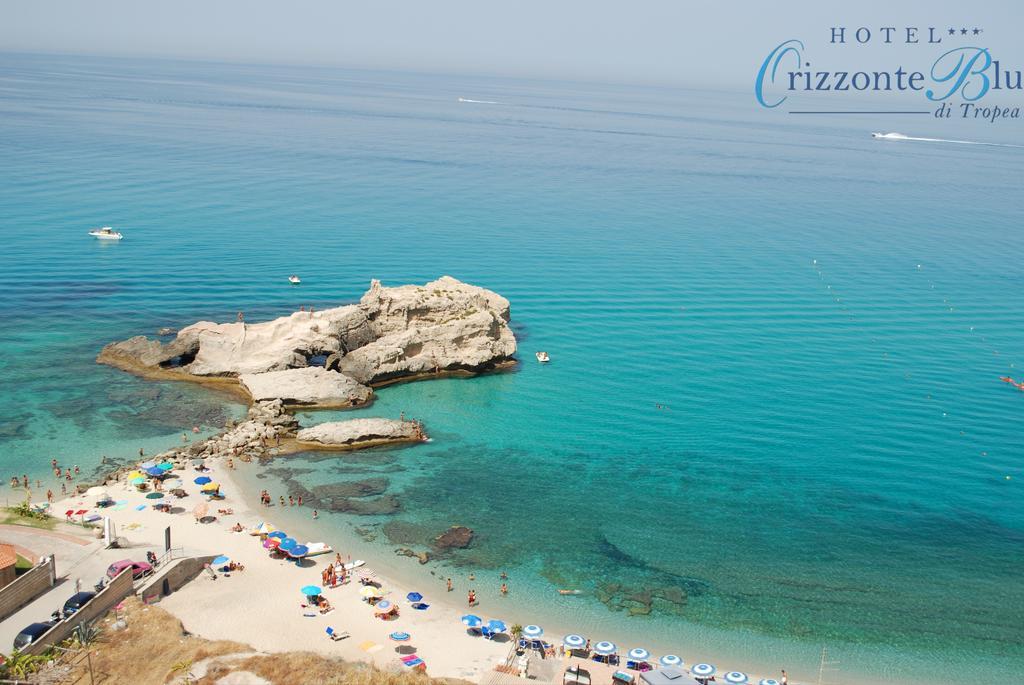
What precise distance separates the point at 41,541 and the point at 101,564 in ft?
12.6

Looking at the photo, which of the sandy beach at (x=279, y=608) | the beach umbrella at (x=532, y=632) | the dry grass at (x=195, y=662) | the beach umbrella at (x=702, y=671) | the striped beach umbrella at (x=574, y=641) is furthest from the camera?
Answer: the beach umbrella at (x=532, y=632)

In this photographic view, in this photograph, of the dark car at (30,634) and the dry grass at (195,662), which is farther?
the dark car at (30,634)

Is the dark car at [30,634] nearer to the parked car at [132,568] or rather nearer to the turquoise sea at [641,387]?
the parked car at [132,568]

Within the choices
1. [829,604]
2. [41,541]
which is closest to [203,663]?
[41,541]

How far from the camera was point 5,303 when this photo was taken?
7262 cm

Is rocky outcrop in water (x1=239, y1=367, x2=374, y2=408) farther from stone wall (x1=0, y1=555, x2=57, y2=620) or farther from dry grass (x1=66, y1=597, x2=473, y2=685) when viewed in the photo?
dry grass (x1=66, y1=597, x2=473, y2=685)

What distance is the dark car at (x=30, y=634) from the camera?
3108cm

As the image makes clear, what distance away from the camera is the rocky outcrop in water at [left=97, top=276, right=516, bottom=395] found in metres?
61.6

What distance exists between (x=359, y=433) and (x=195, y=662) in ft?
73.9

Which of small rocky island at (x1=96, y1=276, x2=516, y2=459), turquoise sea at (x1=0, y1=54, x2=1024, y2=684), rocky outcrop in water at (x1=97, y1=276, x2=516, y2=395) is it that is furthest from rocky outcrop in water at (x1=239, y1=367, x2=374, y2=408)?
turquoise sea at (x1=0, y1=54, x2=1024, y2=684)

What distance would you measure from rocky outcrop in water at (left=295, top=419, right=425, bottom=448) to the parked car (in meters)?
15.9

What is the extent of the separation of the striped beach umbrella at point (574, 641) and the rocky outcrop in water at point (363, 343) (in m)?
29.7

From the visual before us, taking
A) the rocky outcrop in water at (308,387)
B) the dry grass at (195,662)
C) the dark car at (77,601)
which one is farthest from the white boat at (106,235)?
the dry grass at (195,662)

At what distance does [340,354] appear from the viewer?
6284 cm
